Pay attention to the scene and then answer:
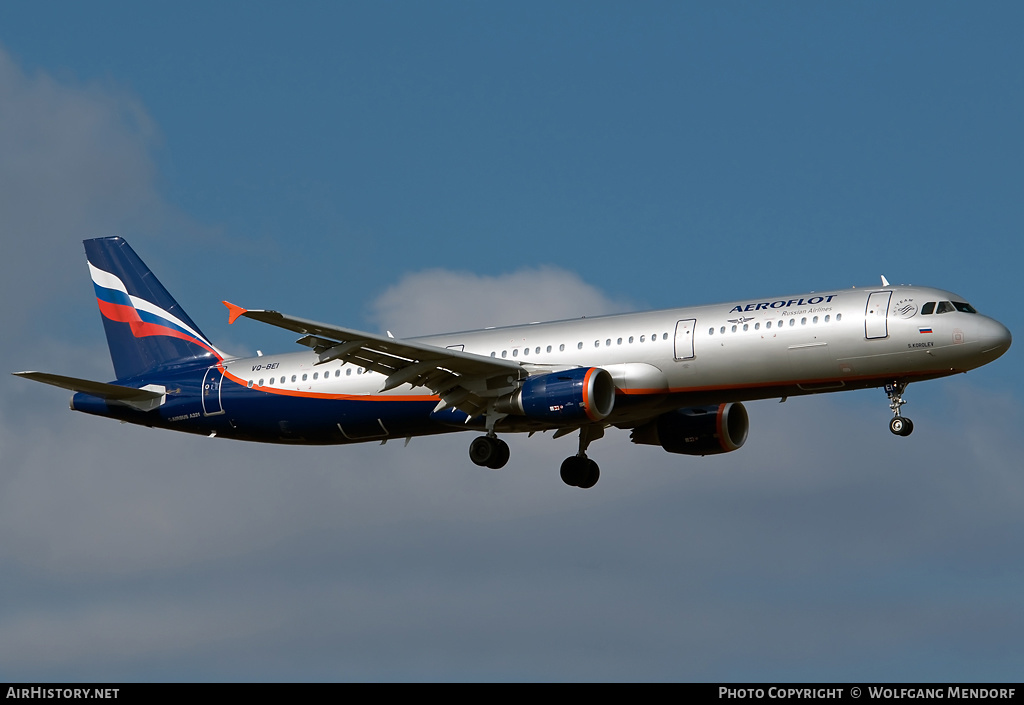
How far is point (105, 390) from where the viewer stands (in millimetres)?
47906

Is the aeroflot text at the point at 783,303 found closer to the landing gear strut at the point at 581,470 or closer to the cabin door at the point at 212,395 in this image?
the landing gear strut at the point at 581,470

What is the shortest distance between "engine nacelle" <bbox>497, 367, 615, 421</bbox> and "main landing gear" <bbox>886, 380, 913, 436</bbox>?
7642 millimetres

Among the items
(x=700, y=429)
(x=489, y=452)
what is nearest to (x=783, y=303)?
(x=700, y=429)

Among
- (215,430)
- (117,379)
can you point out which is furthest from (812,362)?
(117,379)

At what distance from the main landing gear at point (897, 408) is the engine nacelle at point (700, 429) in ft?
23.3

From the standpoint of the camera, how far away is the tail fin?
1998 inches

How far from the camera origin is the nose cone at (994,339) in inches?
1543

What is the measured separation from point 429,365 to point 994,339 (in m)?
15.5

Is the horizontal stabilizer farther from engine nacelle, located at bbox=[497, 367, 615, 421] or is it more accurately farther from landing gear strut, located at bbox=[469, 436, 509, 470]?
engine nacelle, located at bbox=[497, 367, 615, 421]

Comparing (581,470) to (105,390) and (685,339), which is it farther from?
(105,390)

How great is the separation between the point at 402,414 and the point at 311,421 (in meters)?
3.26

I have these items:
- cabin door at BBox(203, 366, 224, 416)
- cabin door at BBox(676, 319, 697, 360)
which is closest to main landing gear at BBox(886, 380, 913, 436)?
cabin door at BBox(676, 319, 697, 360)
